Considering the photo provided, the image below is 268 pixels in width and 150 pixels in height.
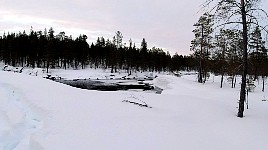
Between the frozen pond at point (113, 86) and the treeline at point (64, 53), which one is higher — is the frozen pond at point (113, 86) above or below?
below

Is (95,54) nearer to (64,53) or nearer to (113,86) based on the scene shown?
(64,53)

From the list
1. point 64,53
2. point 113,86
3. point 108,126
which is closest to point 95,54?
point 64,53

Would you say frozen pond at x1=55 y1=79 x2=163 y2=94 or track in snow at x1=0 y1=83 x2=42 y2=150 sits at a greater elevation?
track in snow at x1=0 y1=83 x2=42 y2=150

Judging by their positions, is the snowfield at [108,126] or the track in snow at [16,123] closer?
the track in snow at [16,123]

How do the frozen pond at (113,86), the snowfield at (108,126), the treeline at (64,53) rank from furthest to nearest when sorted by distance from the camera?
the treeline at (64,53)
the frozen pond at (113,86)
the snowfield at (108,126)

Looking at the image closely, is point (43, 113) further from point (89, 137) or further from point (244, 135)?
point (244, 135)

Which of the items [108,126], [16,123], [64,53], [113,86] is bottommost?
[113,86]

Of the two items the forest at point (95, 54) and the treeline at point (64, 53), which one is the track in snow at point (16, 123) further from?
the treeline at point (64, 53)

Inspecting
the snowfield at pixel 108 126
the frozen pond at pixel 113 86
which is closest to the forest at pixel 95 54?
the frozen pond at pixel 113 86

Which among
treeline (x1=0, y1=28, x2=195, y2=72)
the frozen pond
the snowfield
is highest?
treeline (x1=0, y1=28, x2=195, y2=72)

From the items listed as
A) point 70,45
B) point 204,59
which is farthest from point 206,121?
point 70,45

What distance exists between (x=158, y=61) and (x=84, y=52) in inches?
1149

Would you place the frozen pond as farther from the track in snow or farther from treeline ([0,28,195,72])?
the track in snow

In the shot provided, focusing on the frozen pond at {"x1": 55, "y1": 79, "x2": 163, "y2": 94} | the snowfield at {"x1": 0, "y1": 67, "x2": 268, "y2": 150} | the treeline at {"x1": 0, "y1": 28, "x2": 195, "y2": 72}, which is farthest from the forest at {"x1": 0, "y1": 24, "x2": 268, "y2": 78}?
the snowfield at {"x1": 0, "y1": 67, "x2": 268, "y2": 150}
